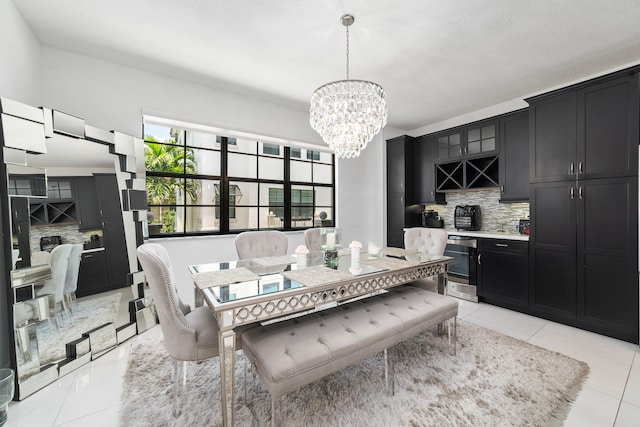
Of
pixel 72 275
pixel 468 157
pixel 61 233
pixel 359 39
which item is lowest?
pixel 72 275

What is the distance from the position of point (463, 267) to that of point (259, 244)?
2800 millimetres

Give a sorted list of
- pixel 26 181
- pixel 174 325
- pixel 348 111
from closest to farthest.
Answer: pixel 174 325
pixel 26 181
pixel 348 111

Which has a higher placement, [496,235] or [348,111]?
[348,111]

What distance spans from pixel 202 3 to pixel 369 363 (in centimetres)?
300

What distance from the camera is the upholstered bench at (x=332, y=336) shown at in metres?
1.34

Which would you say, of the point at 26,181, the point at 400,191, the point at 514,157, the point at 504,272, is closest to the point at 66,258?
the point at 26,181

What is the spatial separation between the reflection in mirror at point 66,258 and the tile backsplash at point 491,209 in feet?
14.6

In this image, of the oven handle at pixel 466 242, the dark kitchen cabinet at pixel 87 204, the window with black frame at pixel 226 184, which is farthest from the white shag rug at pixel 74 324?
the oven handle at pixel 466 242

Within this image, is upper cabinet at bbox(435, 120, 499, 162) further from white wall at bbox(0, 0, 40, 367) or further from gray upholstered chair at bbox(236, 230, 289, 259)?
white wall at bbox(0, 0, 40, 367)

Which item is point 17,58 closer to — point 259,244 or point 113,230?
point 113,230

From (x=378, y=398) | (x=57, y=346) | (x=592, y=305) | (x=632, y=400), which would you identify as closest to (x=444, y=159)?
(x=592, y=305)

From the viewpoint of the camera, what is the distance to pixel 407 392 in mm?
1743

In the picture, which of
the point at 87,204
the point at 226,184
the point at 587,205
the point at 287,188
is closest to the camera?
the point at 87,204

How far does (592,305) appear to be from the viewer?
2631 millimetres
